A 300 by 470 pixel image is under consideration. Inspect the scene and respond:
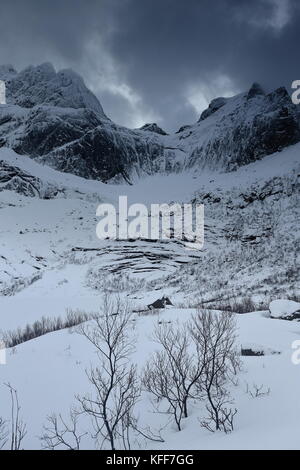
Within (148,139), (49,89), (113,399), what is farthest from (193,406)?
(49,89)

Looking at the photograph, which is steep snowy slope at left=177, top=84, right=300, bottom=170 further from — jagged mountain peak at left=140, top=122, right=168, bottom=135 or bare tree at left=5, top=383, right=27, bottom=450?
bare tree at left=5, top=383, right=27, bottom=450

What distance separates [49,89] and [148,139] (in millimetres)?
51450

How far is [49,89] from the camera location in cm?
13762

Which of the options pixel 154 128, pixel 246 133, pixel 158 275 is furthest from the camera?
pixel 154 128

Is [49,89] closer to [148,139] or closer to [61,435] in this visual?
[148,139]

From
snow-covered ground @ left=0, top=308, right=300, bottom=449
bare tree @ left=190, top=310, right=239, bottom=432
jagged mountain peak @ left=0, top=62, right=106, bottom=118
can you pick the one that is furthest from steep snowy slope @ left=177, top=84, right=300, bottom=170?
bare tree @ left=190, top=310, right=239, bottom=432

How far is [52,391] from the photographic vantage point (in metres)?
12.9

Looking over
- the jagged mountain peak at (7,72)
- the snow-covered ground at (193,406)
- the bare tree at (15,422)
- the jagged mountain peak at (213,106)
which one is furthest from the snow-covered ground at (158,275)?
the jagged mountain peak at (7,72)

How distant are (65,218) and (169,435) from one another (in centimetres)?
5394

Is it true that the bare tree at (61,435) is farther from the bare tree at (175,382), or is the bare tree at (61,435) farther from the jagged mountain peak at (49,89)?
the jagged mountain peak at (49,89)

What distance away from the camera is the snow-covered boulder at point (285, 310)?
55.2 feet

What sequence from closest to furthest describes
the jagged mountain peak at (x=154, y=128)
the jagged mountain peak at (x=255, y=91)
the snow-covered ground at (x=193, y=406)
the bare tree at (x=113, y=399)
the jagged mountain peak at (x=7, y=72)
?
the snow-covered ground at (x=193, y=406)
the bare tree at (x=113, y=399)
the jagged mountain peak at (x=255, y=91)
the jagged mountain peak at (x=154, y=128)
the jagged mountain peak at (x=7, y=72)

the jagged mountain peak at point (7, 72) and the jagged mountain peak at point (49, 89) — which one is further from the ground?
the jagged mountain peak at point (7, 72)

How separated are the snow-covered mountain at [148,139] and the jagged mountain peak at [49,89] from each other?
16.8 m
